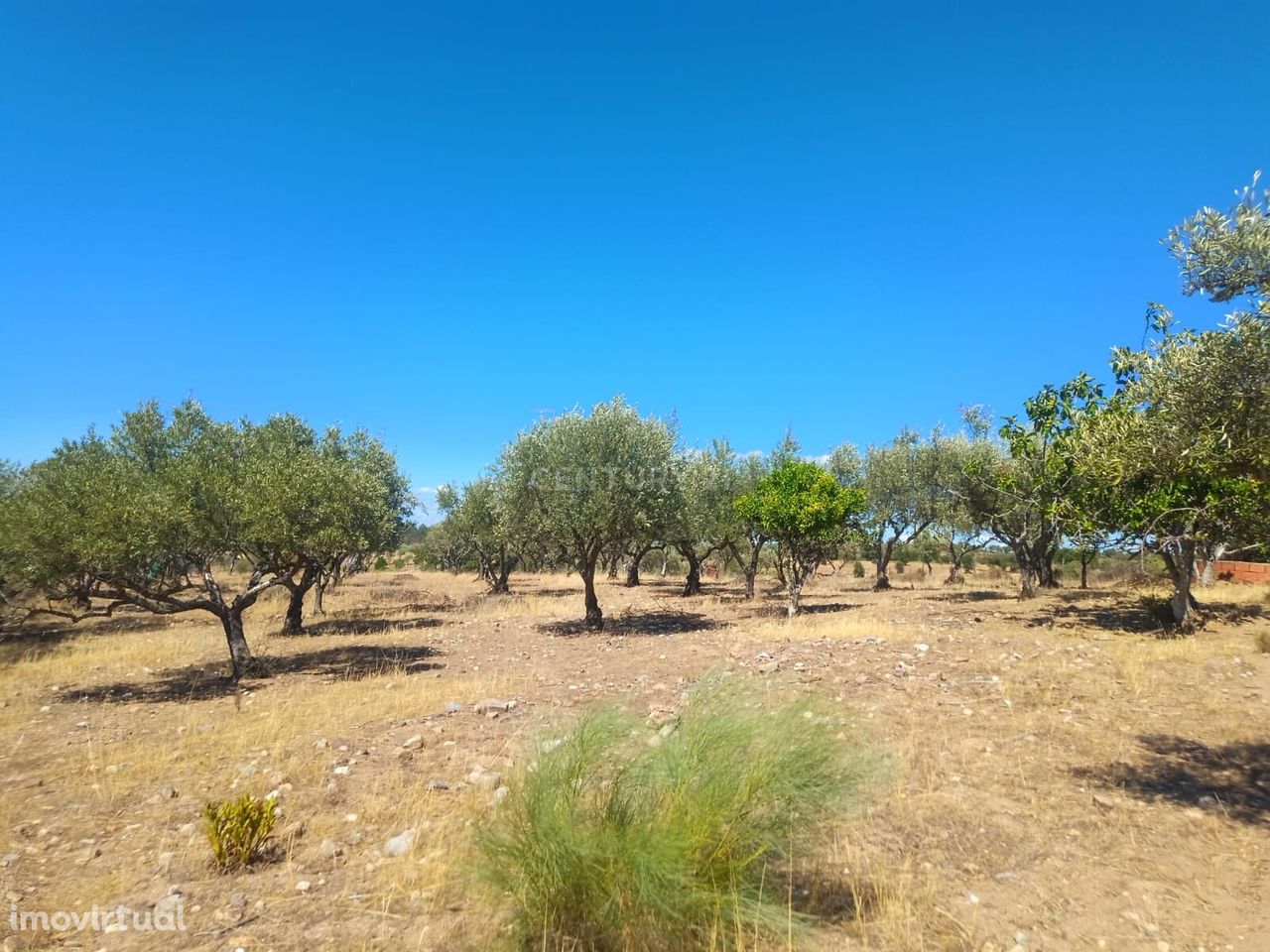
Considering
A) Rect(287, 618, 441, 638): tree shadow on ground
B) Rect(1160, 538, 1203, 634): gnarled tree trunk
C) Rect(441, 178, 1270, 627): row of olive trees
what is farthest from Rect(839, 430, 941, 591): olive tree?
Rect(287, 618, 441, 638): tree shadow on ground

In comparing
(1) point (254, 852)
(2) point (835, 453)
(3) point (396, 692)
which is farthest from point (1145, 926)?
(2) point (835, 453)

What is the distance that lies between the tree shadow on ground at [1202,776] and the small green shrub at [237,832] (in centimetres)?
933

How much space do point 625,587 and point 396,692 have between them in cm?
2768

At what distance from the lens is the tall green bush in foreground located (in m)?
4.23

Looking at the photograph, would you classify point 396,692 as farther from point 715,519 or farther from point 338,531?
point 715,519

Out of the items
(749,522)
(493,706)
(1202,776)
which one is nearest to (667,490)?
(749,522)

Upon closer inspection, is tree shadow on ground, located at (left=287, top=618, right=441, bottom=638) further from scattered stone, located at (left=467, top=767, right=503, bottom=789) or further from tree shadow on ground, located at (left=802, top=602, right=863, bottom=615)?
scattered stone, located at (left=467, top=767, right=503, bottom=789)

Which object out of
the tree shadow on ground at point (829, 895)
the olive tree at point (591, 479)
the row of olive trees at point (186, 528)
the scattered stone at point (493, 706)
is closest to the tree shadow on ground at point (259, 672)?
the row of olive trees at point (186, 528)

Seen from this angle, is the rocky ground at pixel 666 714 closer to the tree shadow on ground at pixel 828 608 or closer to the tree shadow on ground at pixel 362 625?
the tree shadow on ground at pixel 362 625

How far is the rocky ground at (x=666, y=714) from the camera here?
503 centimetres

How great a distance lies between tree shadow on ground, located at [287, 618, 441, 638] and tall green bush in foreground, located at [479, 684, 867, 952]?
2056 centimetres

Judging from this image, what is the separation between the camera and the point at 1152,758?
8.39 metres

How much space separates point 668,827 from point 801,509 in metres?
20.4

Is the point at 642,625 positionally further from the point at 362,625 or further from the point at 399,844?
the point at 399,844
